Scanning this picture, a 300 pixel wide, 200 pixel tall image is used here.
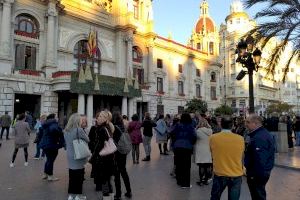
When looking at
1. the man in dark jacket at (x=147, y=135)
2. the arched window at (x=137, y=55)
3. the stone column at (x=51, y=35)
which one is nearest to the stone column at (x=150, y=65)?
the arched window at (x=137, y=55)

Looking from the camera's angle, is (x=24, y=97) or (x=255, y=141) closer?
(x=255, y=141)

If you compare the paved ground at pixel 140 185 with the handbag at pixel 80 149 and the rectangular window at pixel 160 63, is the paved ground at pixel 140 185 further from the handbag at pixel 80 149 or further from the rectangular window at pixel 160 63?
the rectangular window at pixel 160 63

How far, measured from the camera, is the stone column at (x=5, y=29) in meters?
27.0

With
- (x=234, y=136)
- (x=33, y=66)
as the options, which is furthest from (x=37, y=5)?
(x=234, y=136)

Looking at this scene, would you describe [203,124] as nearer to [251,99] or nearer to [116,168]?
[116,168]

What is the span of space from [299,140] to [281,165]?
8.60 meters

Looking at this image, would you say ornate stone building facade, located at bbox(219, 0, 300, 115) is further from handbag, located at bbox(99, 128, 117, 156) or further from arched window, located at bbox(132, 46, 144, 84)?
handbag, located at bbox(99, 128, 117, 156)

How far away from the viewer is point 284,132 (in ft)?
49.5

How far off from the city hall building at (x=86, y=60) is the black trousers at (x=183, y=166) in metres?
21.8

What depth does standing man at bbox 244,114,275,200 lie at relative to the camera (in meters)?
4.63

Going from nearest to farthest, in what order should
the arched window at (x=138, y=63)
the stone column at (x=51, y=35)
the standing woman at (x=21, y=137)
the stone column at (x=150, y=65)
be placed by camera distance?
the standing woman at (x=21, y=137) → the stone column at (x=51, y=35) → the arched window at (x=138, y=63) → the stone column at (x=150, y=65)

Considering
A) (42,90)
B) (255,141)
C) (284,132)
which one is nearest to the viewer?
(255,141)

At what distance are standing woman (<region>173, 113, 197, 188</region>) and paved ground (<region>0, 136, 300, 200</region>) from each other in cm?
28

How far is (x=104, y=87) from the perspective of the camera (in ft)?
102
